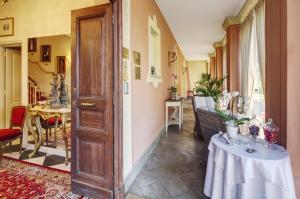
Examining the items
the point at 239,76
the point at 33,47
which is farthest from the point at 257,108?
the point at 33,47

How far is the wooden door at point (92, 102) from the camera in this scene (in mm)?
2025

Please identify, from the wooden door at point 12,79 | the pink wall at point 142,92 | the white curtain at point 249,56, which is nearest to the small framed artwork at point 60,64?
the wooden door at point 12,79

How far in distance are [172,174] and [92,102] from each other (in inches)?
60.4

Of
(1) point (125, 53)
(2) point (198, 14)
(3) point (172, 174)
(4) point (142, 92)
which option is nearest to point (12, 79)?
(4) point (142, 92)

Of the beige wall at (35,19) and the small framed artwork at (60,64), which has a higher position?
the beige wall at (35,19)

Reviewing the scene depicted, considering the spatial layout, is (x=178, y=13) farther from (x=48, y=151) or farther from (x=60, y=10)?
(x=48, y=151)

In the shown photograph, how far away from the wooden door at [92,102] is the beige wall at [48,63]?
66.6 inches

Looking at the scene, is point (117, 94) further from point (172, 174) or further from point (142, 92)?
point (172, 174)

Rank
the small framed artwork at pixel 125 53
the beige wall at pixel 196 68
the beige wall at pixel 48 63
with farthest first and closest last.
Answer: the beige wall at pixel 196 68 < the beige wall at pixel 48 63 < the small framed artwork at pixel 125 53

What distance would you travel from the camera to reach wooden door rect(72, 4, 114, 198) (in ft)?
6.64

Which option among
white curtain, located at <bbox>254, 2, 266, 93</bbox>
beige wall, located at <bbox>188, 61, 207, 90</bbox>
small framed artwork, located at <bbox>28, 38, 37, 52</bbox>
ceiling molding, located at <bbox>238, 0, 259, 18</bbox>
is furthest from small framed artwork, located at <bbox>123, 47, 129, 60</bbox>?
beige wall, located at <bbox>188, 61, 207, 90</bbox>

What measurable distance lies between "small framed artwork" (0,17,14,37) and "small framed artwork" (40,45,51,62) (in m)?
0.76

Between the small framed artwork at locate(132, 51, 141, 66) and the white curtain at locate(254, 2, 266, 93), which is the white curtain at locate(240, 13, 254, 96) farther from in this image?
the small framed artwork at locate(132, 51, 141, 66)

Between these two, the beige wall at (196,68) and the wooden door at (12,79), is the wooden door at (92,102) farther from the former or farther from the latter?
the beige wall at (196,68)
